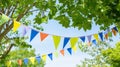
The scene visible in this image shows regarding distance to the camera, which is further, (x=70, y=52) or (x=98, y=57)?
(x=98, y=57)

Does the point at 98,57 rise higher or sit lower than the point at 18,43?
lower

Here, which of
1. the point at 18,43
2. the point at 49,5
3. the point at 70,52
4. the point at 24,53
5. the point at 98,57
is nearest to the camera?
the point at 49,5

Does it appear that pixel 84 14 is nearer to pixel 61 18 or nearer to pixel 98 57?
pixel 61 18

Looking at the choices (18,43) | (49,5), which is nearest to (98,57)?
(18,43)

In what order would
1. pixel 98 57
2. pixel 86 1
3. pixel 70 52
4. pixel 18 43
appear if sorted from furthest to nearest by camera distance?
pixel 98 57 → pixel 18 43 → pixel 70 52 → pixel 86 1

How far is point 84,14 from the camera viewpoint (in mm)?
8188

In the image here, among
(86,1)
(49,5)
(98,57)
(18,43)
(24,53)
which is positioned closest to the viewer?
(86,1)

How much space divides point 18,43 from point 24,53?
33.9 meters

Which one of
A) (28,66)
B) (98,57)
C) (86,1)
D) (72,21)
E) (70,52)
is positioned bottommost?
(28,66)

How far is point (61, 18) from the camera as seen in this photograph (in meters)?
8.18

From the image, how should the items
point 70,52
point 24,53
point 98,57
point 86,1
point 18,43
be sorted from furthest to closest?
point 24,53
point 98,57
point 18,43
point 70,52
point 86,1

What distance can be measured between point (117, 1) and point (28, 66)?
1818 inches

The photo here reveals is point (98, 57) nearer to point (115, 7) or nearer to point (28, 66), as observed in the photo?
point (28, 66)

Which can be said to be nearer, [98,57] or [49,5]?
[49,5]
